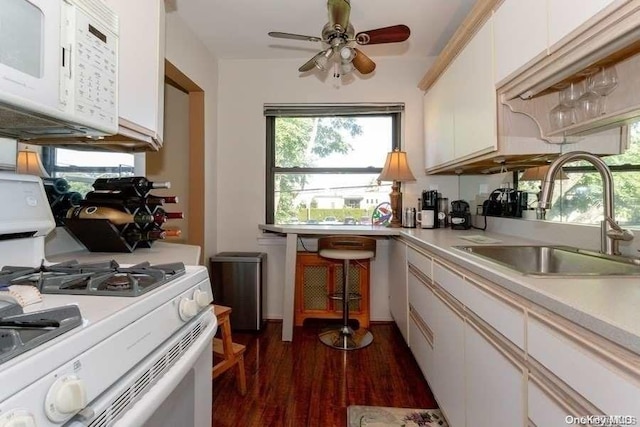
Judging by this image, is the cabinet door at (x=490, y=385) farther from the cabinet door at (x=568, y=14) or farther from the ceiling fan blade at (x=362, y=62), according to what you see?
the ceiling fan blade at (x=362, y=62)

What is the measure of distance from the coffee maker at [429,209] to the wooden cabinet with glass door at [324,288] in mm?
646

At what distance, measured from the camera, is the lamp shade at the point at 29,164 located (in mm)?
1361

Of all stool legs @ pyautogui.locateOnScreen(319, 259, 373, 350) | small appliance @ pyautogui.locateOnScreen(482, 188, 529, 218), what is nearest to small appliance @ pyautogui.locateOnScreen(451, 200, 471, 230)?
small appliance @ pyautogui.locateOnScreen(482, 188, 529, 218)

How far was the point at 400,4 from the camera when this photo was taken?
7.54 feet

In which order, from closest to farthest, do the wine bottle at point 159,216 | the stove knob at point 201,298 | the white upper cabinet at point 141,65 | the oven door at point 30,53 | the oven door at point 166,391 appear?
the oven door at point 166,391
the oven door at point 30,53
the stove knob at point 201,298
the white upper cabinet at point 141,65
the wine bottle at point 159,216

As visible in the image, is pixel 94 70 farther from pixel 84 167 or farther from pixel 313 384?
pixel 313 384

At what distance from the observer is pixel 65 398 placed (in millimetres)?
475

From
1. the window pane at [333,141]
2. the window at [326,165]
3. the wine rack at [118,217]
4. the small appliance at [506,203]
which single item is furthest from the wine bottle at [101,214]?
the small appliance at [506,203]

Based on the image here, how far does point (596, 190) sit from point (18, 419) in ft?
7.23

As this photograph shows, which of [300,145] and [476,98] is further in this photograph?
[300,145]

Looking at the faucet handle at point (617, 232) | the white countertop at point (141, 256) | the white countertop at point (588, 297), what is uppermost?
the faucet handle at point (617, 232)

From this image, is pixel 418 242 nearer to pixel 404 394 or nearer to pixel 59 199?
pixel 404 394

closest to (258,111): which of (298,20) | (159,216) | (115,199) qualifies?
(298,20)

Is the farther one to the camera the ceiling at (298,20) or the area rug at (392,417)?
the ceiling at (298,20)
